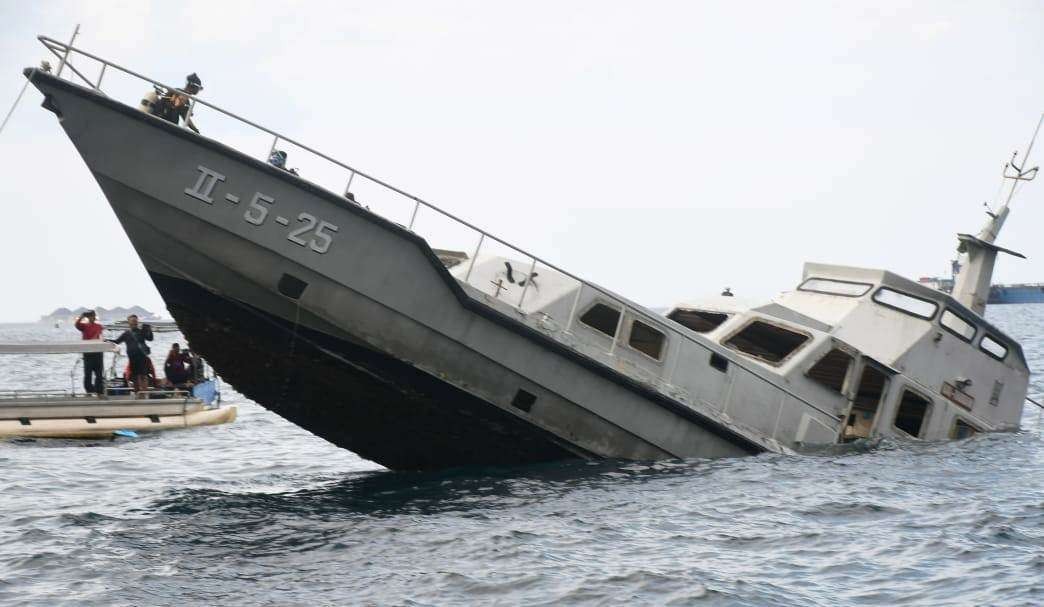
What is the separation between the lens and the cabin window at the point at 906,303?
16.1m

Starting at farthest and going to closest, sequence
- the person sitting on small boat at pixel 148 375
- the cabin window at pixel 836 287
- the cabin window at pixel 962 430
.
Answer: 1. the person sitting on small boat at pixel 148 375
2. the cabin window at pixel 836 287
3. the cabin window at pixel 962 430

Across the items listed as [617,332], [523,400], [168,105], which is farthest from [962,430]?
[168,105]

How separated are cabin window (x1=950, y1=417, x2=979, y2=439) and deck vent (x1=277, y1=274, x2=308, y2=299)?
9.46 m

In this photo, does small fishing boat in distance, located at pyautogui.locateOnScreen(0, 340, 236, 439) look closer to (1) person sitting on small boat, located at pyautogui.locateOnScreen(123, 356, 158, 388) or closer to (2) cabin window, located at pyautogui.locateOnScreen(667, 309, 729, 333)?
(1) person sitting on small boat, located at pyautogui.locateOnScreen(123, 356, 158, 388)

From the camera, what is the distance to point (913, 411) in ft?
53.1

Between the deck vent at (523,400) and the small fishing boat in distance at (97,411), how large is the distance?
8112 millimetres

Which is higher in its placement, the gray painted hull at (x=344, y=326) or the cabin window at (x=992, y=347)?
the cabin window at (x=992, y=347)

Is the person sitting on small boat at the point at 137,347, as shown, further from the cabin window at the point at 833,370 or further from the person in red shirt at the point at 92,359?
the cabin window at the point at 833,370

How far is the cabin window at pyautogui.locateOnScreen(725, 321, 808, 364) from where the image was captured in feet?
51.5

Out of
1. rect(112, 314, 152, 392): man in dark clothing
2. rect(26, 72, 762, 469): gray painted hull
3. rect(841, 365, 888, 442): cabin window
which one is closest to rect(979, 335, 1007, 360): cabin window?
rect(841, 365, 888, 442): cabin window

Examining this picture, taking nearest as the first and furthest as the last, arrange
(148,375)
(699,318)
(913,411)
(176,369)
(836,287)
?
(913,411) → (699,318) → (836,287) → (148,375) → (176,369)

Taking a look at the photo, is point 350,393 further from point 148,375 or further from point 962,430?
point 148,375

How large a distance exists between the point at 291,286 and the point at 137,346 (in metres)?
8.87

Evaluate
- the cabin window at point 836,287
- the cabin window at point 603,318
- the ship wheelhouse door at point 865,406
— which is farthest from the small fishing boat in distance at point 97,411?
the ship wheelhouse door at point 865,406
